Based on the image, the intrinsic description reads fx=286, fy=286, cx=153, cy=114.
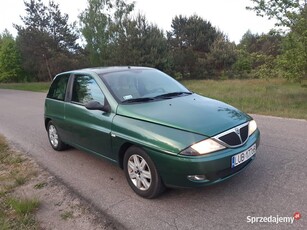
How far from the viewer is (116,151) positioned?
12.6ft

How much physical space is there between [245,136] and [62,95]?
3343mm

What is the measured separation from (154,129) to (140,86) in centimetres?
122

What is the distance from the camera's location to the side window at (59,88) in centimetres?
524

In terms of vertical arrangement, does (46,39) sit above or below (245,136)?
above

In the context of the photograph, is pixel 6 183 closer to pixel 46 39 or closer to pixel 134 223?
pixel 134 223

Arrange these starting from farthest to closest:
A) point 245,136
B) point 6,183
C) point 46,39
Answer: point 46,39
point 6,183
point 245,136

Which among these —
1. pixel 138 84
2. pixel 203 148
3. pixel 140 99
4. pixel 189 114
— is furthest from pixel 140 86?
pixel 203 148

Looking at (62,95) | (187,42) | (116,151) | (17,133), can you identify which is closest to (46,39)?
(187,42)

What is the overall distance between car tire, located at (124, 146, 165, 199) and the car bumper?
11cm

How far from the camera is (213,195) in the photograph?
3508 millimetres

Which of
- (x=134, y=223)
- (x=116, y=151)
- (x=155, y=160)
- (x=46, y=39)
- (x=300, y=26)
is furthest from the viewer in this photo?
(x=46, y=39)

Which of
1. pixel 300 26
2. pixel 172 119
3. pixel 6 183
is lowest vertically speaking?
pixel 6 183

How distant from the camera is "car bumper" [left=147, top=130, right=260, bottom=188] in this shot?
10.0ft

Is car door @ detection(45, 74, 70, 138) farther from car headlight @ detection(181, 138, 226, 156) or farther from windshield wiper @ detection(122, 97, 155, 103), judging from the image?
car headlight @ detection(181, 138, 226, 156)
